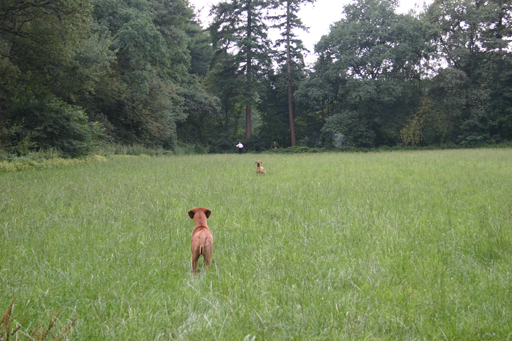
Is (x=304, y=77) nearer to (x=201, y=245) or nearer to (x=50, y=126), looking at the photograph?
(x=50, y=126)

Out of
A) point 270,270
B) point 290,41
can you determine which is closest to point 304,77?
point 290,41

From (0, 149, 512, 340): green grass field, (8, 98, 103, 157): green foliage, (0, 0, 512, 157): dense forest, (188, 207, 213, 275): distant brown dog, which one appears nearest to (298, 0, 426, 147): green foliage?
(0, 0, 512, 157): dense forest

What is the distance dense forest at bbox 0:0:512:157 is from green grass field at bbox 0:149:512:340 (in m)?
13.0

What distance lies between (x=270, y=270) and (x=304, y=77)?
39.3 m

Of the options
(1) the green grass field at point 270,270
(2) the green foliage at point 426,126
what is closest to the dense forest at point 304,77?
(2) the green foliage at point 426,126

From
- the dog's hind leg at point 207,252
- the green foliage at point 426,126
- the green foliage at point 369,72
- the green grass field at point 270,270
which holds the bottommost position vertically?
the green grass field at point 270,270

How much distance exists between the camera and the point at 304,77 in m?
39.2

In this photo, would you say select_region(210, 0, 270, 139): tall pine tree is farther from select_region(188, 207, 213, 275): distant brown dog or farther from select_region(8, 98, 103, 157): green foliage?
select_region(188, 207, 213, 275): distant brown dog

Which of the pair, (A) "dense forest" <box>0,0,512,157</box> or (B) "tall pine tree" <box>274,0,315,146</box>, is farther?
(B) "tall pine tree" <box>274,0,315,146</box>

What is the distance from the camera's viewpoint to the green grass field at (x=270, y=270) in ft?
6.14

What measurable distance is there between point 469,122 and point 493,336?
120 ft

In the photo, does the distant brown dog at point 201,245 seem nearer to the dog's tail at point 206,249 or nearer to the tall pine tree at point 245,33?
the dog's tail at point 206,249

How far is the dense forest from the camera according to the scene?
21.0 meters

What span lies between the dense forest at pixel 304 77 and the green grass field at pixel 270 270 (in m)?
13.0
